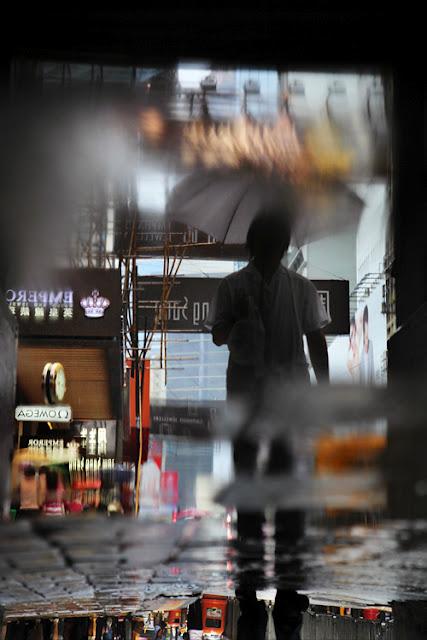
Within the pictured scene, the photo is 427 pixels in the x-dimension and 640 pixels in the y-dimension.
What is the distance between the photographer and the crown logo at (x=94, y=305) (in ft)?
6.08

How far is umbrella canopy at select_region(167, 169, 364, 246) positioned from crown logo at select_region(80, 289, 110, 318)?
26 centimetres

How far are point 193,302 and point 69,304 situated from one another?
0.29m

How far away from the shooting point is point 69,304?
72.8 inches

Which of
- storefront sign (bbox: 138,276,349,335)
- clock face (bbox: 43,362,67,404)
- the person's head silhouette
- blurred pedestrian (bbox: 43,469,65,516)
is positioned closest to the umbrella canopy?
the person's head silhouette

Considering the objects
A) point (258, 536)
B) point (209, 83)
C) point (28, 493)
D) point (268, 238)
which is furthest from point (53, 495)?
point (209, 83)

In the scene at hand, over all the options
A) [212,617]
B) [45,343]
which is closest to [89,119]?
[45,343]

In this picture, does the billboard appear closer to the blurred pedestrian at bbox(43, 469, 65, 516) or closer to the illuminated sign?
the illuminated sign

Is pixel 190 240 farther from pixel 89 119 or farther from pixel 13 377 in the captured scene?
pixel 13 377

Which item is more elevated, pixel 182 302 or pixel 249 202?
pixel 249 202

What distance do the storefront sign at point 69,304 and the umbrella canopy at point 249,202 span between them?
24 centimetres

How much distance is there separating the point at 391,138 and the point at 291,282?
413 millimetres

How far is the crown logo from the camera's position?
73.0 inches

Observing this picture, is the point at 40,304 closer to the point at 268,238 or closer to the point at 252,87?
the point at 268,238

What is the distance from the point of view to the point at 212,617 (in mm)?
1949
